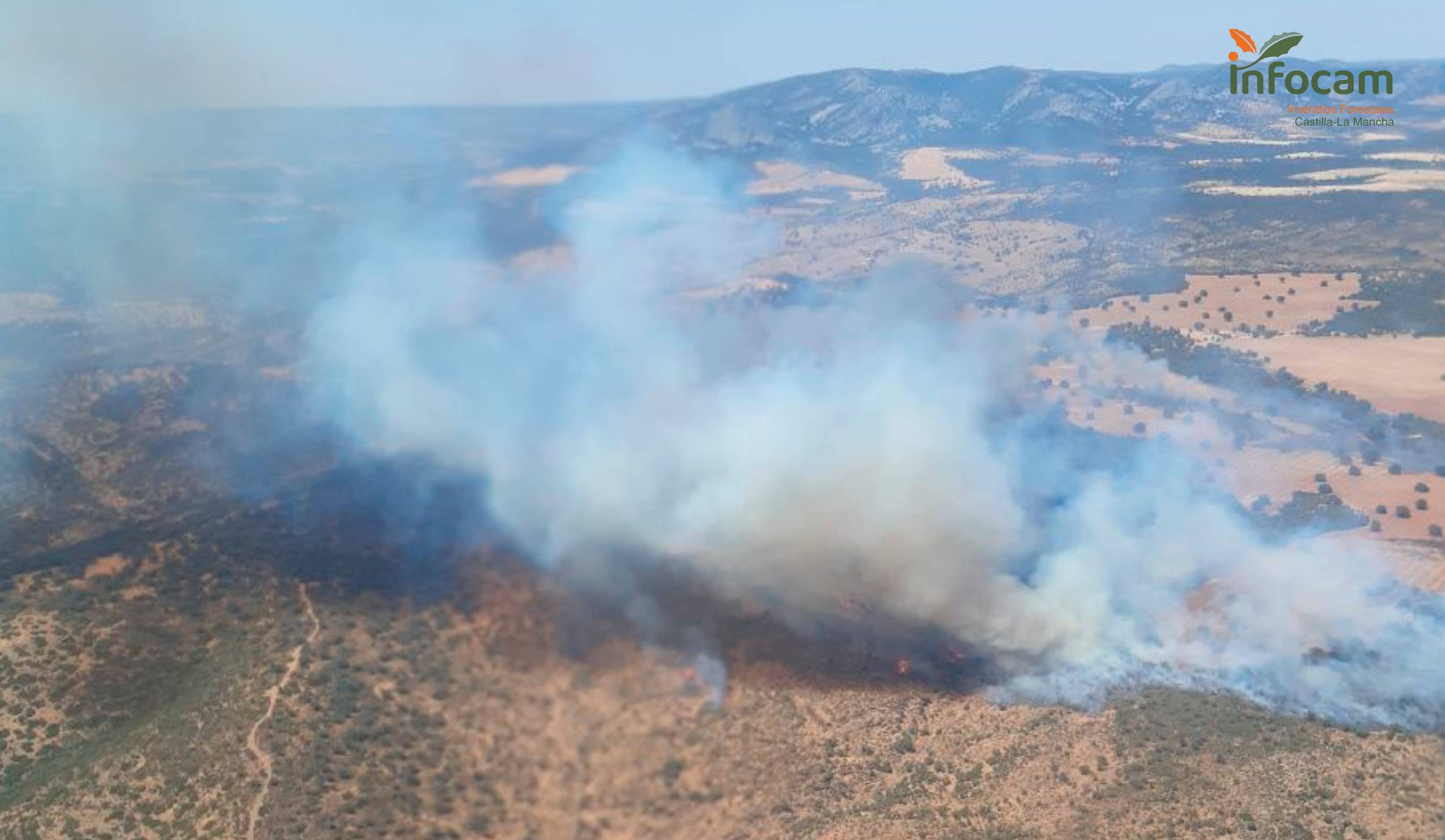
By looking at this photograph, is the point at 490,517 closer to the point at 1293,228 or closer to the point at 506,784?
the point at 506,784

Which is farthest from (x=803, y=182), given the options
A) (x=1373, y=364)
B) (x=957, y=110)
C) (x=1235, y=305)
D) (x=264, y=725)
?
(x=264, y=725)

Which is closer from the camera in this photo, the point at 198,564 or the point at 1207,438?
the point at 198,564

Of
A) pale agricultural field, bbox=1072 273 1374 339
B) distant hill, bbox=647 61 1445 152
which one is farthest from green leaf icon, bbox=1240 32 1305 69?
Answer: distant hill, bbox=647 61 1445 152

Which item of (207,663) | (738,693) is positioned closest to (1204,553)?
(738,693)

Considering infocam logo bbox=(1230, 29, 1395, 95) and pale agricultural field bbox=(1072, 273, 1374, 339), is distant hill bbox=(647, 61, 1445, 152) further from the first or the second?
pale agricultural field bbox=(1072, 273, 1374, 339)

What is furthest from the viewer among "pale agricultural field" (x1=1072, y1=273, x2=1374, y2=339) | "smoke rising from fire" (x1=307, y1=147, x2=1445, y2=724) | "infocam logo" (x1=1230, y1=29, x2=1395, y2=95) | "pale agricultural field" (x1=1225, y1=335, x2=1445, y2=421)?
"infocam logo" (x1=1230, y1=29, x2=1395, y2=95)

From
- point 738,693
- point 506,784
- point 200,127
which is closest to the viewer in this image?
point 506,784

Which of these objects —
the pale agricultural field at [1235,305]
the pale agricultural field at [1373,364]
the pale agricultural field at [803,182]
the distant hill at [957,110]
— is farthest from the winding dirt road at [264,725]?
the distant hill at [957,110]
